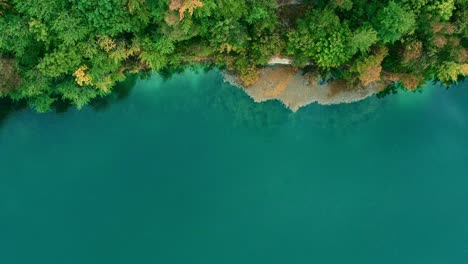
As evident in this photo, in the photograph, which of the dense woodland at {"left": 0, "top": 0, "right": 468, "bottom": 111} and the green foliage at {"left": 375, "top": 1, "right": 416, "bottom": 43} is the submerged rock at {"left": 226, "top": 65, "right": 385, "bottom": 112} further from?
the green foliage at {"left": 375, "top": 1, "right": 416, "bottom": 43}

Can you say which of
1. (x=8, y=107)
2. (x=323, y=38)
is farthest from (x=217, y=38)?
(x=8, y=107)

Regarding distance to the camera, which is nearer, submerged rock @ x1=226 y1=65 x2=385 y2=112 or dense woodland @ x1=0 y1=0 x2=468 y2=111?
dense woodland @ x1=0 y1=0 x2=468 y2=111

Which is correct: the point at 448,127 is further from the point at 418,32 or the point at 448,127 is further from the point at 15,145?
the point at 15,145

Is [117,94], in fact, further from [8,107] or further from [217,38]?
[217,38]

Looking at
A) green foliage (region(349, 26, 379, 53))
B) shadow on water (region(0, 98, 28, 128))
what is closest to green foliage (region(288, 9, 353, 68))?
green foliage (region(349, 26, 379, 53))

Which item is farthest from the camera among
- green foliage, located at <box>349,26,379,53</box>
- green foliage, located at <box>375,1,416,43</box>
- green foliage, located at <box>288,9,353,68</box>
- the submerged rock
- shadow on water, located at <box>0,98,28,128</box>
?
the submerged rock

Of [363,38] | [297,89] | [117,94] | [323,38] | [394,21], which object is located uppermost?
[394,21]
